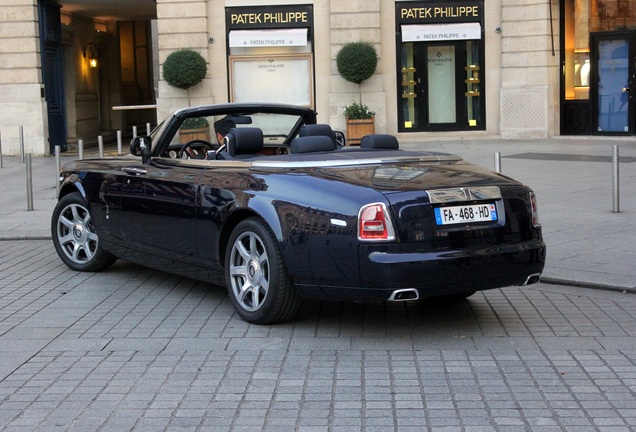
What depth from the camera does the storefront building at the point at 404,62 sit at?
24438 mm

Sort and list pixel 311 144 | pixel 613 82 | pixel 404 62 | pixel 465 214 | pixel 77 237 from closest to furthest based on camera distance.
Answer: pixel 465 214 < pixel 311 144 < pixel 77 237 < pixel 613 82 < pixel 404 62

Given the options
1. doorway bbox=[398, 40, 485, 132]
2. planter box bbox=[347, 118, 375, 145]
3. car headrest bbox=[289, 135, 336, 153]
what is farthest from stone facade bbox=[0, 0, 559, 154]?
car headrest bbox=[289, 135, 336, 153]

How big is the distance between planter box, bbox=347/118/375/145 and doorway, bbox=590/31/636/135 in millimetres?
5388

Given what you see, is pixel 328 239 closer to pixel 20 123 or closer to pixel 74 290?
pixel 74 290

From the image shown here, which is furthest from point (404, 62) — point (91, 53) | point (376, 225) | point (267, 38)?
point (376, 225)

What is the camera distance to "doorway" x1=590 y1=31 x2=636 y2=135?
79.0ft

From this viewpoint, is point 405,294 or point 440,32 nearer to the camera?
point 405,294

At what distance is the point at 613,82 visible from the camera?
24328 millimetres

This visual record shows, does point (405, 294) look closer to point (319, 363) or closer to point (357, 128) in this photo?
point (319, 363)

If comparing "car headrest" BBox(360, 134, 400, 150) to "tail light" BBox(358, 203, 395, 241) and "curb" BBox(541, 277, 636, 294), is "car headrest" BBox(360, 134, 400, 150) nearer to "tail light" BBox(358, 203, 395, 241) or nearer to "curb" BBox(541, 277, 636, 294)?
"tail light" BBox(358, 203, 395, 241)

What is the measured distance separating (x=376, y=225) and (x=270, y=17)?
1991cm

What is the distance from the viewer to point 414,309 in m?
Result: 7.24

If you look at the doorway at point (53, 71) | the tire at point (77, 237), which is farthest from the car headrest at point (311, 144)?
the doorway at point (53, 71)

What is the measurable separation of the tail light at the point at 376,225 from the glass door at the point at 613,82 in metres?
19.5
